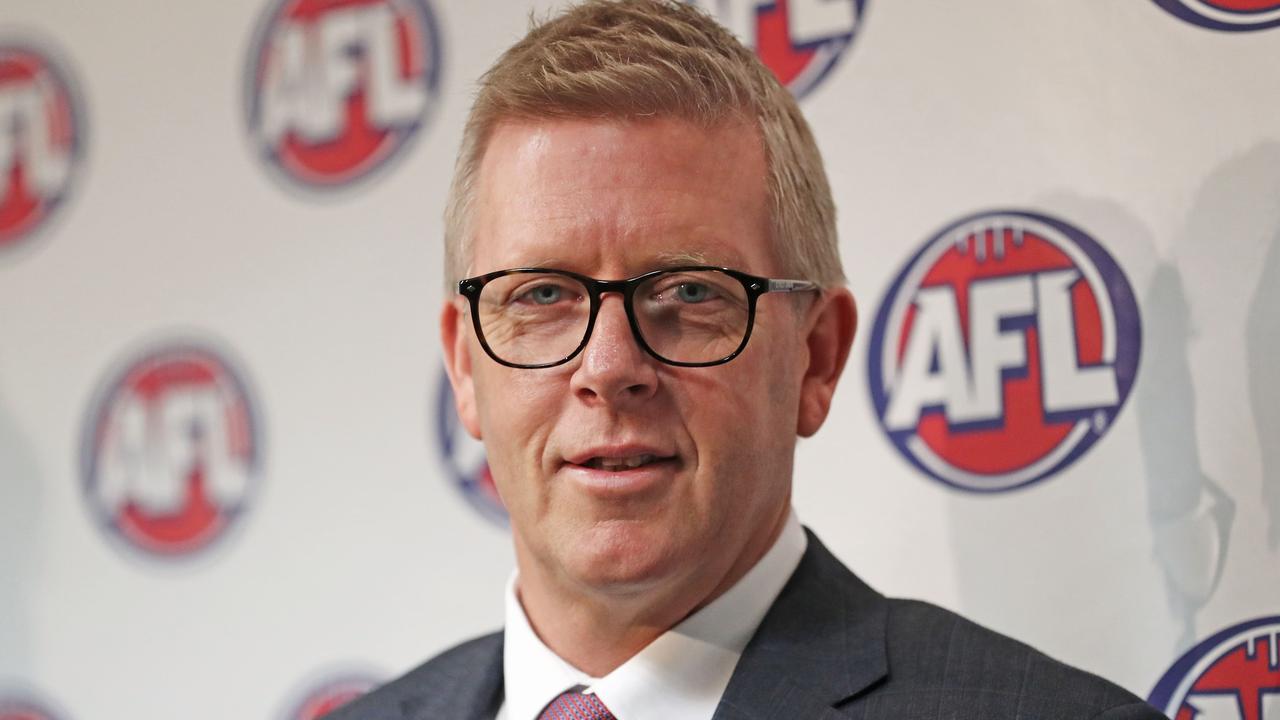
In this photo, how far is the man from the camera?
141cm

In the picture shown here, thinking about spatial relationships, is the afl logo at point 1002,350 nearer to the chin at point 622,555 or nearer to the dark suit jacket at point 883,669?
the dark suit jacket at point 883,669

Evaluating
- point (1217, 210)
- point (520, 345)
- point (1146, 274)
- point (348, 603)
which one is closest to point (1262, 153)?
point (1217, 210)

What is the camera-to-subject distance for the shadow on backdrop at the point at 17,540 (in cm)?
248

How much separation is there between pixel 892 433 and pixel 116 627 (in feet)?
4.59

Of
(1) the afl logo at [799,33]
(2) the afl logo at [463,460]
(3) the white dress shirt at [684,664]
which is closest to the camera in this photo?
(3) the white dress shirt at [684,664]

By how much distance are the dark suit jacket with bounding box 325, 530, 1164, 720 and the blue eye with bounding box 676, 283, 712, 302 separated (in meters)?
0.34

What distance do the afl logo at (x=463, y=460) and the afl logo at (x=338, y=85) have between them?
41 cm

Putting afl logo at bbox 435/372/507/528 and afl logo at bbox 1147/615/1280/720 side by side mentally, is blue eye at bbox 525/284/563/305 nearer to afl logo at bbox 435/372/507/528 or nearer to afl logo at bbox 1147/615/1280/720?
afl logo at bbox 435/372/507/528

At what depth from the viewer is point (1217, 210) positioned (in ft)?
5.52

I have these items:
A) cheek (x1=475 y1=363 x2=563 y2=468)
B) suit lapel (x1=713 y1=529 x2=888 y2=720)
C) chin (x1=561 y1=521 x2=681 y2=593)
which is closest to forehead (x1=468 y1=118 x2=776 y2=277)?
cheek (x1=475 y1=363 x2=563 y2=468)

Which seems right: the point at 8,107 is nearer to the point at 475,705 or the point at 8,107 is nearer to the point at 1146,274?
the point at 475,705

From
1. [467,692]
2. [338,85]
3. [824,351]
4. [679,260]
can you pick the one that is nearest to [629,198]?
[679,260]

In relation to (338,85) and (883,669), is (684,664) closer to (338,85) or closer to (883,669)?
(883,669)

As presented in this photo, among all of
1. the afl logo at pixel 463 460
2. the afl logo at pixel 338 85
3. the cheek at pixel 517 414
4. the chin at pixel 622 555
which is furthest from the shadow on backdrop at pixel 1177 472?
the afl logo at pixel 338 85
